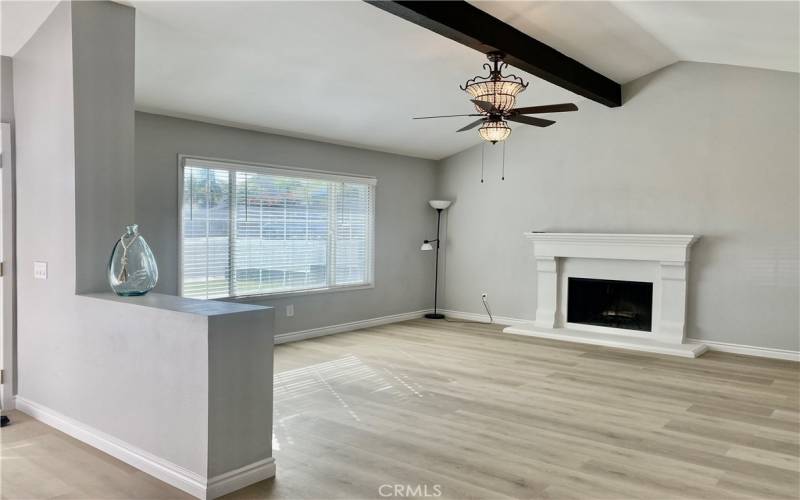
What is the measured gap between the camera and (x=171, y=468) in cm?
284

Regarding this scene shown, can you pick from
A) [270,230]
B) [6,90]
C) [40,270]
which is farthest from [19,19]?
[270,230]

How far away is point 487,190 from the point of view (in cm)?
786

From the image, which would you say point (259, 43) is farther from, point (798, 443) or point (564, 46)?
point (798, 443)

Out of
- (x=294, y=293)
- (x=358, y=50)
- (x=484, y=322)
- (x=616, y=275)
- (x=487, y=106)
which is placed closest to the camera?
(x=487, y=106)

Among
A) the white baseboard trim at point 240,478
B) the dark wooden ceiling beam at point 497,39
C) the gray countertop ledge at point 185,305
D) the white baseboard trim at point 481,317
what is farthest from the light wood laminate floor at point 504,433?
the dark wooden ceiling beam at point 497,39

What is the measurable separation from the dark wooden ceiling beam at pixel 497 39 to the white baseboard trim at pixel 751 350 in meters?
2.84

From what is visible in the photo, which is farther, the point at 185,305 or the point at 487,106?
the point at 487,106

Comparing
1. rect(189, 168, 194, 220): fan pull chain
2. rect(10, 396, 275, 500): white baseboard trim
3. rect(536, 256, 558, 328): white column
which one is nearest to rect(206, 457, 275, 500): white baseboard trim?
rect(10, 396, 275, 500): white baseboard trim

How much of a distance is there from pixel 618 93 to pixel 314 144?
137 inches

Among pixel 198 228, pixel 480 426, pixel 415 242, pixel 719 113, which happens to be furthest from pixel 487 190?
pixel 480 426

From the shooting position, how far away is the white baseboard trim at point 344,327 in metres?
6.41

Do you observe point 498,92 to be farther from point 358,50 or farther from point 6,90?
point 6,90

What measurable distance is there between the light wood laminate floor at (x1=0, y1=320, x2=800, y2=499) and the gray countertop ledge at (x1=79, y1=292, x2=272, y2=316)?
2.79 feet

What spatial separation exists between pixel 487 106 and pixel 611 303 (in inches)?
144
